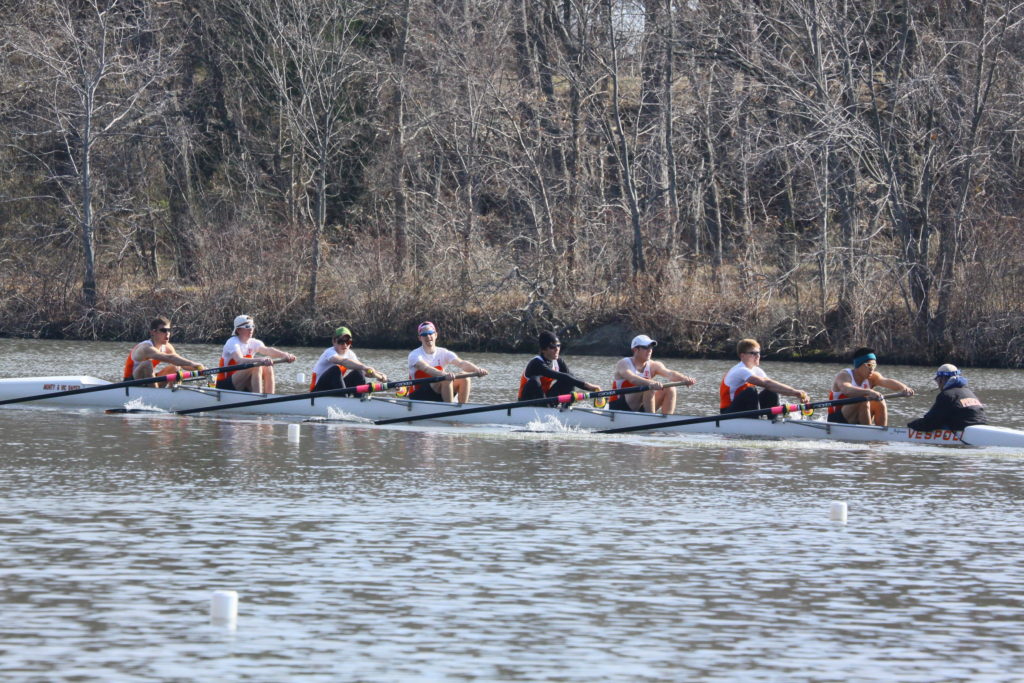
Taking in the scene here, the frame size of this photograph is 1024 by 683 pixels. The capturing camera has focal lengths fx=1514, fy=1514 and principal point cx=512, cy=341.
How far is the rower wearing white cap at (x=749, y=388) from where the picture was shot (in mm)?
18250

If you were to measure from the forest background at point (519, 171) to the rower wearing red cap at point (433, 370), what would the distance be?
1420cm

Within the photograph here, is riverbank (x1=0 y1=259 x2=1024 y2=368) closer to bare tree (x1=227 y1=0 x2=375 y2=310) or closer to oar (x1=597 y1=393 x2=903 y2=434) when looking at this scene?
bare tree (x1=227 y1=0 x2=375 y2=310)

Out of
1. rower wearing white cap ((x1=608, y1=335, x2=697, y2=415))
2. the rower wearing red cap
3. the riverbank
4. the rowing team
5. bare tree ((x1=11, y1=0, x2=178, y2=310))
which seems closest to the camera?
the rowing team

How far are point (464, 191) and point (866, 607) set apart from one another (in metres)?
30.9

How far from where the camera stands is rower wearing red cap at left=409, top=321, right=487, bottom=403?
20406 millimetres

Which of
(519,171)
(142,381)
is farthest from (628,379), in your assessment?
(519,171)

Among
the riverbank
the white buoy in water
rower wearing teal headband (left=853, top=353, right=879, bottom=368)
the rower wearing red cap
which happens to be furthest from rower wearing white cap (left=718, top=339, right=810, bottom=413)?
the riverbank

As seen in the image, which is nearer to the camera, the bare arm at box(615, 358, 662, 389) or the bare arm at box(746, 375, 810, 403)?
the bare arm at box(746, 375, 810, 403)

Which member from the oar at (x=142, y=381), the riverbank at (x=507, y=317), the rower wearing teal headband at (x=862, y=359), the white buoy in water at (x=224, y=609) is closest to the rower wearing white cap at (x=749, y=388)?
the rower wearing teal headband at (x=862, y=359)

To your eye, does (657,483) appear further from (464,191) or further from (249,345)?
(464,191)

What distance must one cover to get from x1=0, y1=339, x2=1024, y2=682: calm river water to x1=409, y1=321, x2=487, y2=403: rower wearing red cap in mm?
1952

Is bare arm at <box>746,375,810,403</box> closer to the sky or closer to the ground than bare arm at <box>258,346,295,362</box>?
closer to the ground

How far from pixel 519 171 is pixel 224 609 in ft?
99.5

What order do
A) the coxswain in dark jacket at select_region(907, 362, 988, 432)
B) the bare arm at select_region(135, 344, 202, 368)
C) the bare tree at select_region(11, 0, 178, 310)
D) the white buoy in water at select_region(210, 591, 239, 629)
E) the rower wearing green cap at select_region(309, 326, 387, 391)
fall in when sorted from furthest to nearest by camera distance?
the bare tree at select_region(11, 0, 178, 310)
the bare arm at select_region(135, 344, 202, 368)
the rower wearing green cap at select_region(309, 326, 387, 391)
the coxswain in dark jacket at select_region(907, 362, 988, 432)
the white buoy in water at select_region(210, 591, 239, 629)
